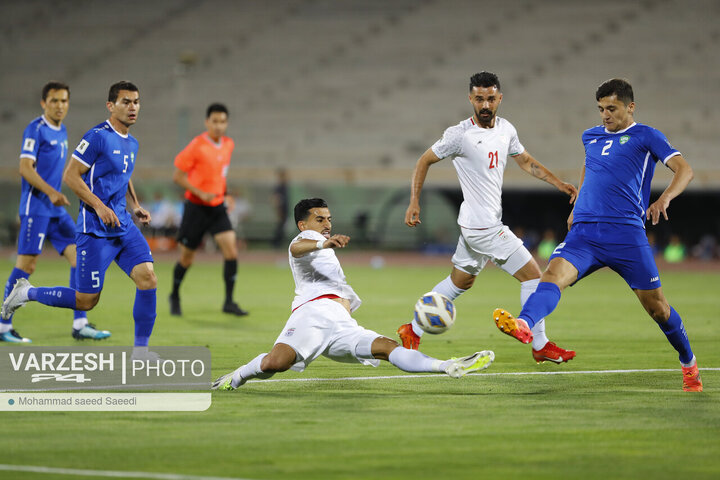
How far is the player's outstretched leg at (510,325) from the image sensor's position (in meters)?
6.87

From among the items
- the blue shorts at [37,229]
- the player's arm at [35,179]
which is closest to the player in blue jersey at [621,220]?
the player's arm at [35,179]

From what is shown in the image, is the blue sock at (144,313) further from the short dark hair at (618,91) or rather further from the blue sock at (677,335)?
the blue sock at (677,335)

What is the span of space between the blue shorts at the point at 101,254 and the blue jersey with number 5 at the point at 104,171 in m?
0.07

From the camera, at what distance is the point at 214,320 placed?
13.2m

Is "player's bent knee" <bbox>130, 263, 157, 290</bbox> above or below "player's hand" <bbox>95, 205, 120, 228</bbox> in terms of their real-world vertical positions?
below

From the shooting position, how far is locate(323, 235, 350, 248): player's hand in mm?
7023

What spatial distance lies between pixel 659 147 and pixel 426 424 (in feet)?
9.18

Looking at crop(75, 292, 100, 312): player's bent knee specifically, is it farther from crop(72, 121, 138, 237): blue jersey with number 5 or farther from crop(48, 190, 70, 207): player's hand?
crop(48, 190, 70, 207): player's hand

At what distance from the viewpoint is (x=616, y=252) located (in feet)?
25.0

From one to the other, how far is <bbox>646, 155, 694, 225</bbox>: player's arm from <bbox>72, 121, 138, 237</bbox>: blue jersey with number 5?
4.45m

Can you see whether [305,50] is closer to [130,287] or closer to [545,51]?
[545,51]

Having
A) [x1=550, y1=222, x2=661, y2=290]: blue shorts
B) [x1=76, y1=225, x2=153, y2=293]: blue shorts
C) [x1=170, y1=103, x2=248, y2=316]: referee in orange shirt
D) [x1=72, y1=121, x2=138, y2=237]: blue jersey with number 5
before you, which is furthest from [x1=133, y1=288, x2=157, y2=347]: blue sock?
[x1=170, y1=103, x2=248, y2=316]: referee in orange shirt

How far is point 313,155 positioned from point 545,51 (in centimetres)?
887

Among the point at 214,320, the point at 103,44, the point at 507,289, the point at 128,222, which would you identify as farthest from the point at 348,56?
the point at 128,222
